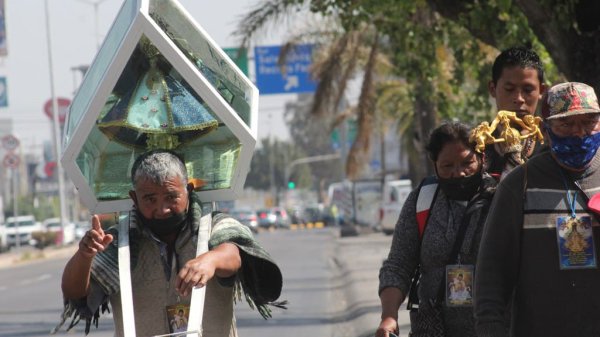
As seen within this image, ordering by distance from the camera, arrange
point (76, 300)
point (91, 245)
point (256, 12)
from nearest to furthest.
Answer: point (91, 245) < point (76, 300) < point (256, 12)

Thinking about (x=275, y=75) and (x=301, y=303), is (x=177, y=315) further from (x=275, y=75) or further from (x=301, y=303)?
(x=275, y=75)

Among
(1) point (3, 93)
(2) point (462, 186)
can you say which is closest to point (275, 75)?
(1) point (3, 93)

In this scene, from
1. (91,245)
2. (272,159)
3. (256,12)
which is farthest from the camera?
(272,159)

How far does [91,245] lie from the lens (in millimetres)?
4254

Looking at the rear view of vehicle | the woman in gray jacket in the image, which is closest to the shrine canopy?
the woman in gray jacket

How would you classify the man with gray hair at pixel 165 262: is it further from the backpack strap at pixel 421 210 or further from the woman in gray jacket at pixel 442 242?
the backpack strap at pixel 421 210

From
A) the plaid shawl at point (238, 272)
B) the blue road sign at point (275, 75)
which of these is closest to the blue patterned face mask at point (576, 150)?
the plaid shawl at point (238, 272)

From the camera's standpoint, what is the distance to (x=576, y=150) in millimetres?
4262

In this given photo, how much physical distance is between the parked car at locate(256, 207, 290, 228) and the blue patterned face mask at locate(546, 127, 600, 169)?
74.1 metres

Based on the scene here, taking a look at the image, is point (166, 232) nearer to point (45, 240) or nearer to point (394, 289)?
point (394, 289)

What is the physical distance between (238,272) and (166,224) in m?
0.30

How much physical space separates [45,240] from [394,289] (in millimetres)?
55791

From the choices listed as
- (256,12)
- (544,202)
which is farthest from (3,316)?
(544,202)

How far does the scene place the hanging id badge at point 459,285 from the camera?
5070 mm
